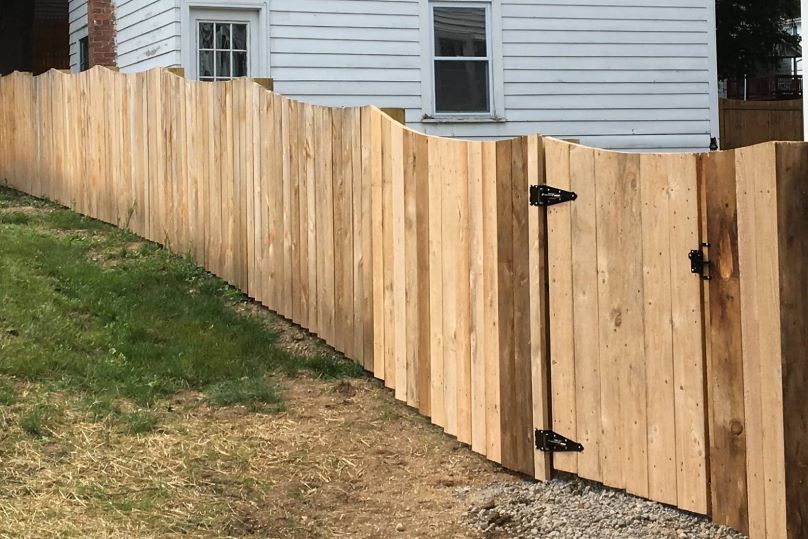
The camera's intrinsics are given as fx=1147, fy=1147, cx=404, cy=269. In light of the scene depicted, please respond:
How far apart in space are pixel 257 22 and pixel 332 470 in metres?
9.60

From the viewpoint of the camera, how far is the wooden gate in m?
4.92

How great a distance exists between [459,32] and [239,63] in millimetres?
3043

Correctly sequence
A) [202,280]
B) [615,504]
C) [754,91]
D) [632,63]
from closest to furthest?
[615,504]
[202,280]
[632,63]
[754,91]

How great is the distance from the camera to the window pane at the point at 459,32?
15.5m

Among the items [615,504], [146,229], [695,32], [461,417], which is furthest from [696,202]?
[695,32]

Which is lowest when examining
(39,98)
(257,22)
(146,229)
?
(146,229)

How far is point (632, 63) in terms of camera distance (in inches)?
635

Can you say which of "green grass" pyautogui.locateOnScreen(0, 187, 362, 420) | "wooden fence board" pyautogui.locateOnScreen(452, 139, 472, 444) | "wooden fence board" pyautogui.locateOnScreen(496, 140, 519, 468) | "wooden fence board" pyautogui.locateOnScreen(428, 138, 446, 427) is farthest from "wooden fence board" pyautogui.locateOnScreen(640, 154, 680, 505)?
"green grass" pyautogui.locateOnScreen(0, 187, 362, 420)

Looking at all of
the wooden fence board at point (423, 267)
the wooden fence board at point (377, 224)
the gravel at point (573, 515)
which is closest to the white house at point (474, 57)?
the wooden fence board at point (377, 224)

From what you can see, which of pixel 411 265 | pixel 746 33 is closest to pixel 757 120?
pixel 746 33

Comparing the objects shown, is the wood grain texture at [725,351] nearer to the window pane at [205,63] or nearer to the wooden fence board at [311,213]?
the wooden fence board at [311,213]

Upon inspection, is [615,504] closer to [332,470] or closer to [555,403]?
[555,403]

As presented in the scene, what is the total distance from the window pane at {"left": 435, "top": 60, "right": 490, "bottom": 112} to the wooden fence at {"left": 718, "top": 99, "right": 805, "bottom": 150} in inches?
302

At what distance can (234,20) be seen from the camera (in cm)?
1463
